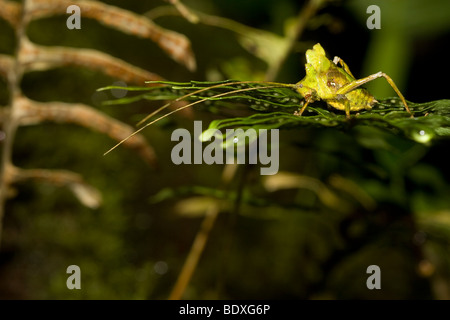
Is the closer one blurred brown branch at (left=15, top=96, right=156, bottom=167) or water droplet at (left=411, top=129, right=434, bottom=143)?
water droplet at (left=411, top=129, right=434, bottom=143)

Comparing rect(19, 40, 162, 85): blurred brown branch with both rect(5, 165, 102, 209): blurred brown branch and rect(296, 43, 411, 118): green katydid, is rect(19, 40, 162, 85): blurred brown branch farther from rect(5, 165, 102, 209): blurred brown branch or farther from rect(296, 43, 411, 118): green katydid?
rect(296, 43, 411, 118): green katydid

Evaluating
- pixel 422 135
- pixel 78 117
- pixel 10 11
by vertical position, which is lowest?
pixel 422 135

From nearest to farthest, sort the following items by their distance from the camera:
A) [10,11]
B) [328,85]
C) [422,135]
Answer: [422,135]
[328,85]
[10,11]

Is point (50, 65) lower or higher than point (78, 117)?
higher

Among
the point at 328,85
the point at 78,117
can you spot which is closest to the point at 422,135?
the point at 328,85

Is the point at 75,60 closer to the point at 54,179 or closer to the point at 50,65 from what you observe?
the point at 50,65

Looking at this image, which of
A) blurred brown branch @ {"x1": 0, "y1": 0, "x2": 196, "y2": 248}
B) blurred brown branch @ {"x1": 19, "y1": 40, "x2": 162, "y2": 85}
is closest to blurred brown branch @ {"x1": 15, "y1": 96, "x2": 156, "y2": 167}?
blurred brown branch @ {"x1": 0, "y1": 0, "x2": 196, "y2": 248}

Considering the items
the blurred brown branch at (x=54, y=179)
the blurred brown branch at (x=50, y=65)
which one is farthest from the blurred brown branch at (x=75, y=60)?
the blurred brown branch at (x=54, y=179)
